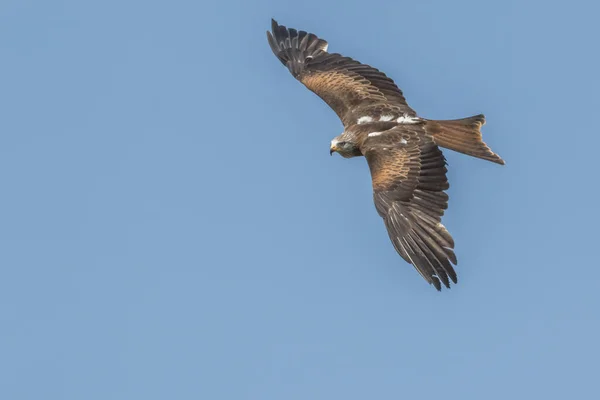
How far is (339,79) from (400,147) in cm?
330

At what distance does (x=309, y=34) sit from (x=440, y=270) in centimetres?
836

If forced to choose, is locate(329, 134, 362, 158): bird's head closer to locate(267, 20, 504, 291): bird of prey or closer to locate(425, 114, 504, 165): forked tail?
locate(267, 20, 504, 291): bird of prey

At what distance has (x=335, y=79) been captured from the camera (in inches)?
921

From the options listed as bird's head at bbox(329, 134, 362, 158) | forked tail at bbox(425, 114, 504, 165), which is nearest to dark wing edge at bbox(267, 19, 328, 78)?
bird's head at bbox(329, 134, 362, 158)

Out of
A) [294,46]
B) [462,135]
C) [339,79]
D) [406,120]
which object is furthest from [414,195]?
[294,46]

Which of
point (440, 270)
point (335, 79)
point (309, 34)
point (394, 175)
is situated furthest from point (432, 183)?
point (309, 34)

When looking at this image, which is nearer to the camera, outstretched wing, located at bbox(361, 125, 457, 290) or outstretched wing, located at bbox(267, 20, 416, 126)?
outstretched wing, located at bbox(361, 125, 457, 290)

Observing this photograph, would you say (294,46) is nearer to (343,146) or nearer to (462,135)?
(343,146)

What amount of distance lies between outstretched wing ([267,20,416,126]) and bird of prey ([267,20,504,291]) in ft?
0.06

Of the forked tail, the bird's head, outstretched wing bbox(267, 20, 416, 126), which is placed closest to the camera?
the forked tail

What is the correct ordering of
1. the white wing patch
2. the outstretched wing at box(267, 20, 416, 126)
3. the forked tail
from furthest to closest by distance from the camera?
the outstretched wing at box(267, 20, 416, 126) < the white wing patch < the forked tail

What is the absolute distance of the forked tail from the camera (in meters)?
20.3

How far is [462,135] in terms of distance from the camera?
20578 millimetres

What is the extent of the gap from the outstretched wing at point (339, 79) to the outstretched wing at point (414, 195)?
109 cm
